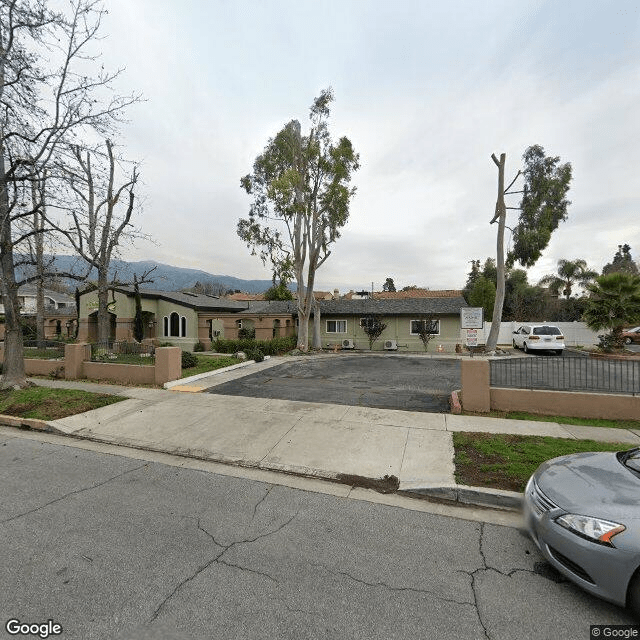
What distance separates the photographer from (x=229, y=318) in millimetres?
22859

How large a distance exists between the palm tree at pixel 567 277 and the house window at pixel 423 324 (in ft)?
65.6

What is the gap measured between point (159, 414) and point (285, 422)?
332 cm

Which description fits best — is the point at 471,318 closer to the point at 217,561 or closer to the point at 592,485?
the point at 592,485

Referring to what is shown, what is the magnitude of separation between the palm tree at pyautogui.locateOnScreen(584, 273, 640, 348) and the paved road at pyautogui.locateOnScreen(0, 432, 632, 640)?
60.4 feet

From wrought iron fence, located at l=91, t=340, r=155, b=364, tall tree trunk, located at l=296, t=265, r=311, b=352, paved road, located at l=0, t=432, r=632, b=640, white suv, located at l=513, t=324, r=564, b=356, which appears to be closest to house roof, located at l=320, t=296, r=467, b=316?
tall tree trunk, located at l=296, t=265, r=311, b=352

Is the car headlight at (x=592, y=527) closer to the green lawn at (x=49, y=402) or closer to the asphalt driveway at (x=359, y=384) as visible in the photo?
the asphalt driveway at (x=359, y=384)

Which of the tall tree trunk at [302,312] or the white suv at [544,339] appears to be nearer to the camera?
the white suv at [544,339]

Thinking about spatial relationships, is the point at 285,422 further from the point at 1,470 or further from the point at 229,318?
the point at 229,318

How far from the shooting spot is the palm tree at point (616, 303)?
1681 centimetres

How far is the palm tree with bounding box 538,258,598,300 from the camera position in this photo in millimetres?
34156

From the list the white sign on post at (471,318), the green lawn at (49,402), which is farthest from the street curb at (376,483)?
the white sign on post at (471,318)

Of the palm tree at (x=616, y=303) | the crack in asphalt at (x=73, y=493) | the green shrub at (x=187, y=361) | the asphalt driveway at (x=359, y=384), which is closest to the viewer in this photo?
the crack in asphalt at (x=73, y=493)

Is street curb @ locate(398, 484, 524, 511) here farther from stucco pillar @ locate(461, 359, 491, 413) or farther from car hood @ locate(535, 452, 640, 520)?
stucco pillar @ locate(461, 359, 491, 413)

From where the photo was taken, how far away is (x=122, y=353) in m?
16.7
